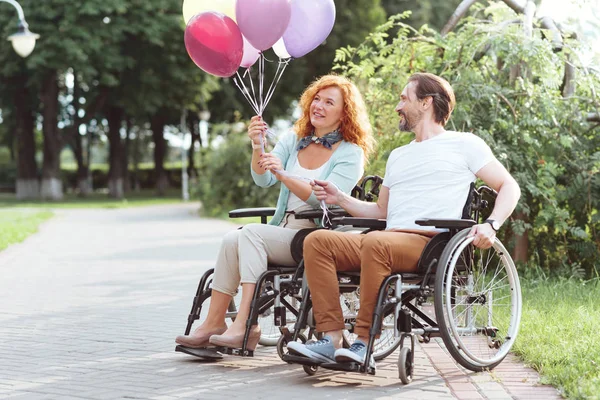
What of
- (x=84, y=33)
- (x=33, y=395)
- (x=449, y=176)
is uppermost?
(x=84, y=33)

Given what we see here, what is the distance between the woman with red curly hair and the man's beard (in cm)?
37

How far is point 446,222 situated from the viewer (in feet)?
15.5

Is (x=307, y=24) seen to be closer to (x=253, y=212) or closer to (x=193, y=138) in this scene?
(x=253, y=212)

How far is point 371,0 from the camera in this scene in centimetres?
3747

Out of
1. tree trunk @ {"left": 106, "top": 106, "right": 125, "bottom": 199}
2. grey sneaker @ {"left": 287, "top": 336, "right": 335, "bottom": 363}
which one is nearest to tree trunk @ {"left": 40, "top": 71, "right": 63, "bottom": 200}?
tree trunk @ {"left": 106, "top": 106, "right": 125, "bottom": 199}

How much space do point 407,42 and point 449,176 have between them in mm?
3860

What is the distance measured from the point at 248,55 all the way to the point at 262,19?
44 cm

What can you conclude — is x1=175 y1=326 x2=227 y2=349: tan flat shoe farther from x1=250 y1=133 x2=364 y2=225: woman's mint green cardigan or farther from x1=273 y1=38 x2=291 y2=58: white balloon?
x1=273 y1=38 x2=291 y2=58: white balloon

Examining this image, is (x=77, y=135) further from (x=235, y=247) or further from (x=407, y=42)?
(x=235, y=247)

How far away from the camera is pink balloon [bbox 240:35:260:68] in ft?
19.2

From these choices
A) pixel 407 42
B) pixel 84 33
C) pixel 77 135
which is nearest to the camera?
pixel 407 42

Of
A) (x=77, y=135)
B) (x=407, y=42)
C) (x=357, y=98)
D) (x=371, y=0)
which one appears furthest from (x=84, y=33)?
(x=357, y=98)

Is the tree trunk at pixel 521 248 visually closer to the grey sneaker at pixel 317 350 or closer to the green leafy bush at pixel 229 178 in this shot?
the grey sneaker at pixel 317 350

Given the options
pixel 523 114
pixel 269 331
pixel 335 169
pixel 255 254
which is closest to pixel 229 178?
pixel 523 114
